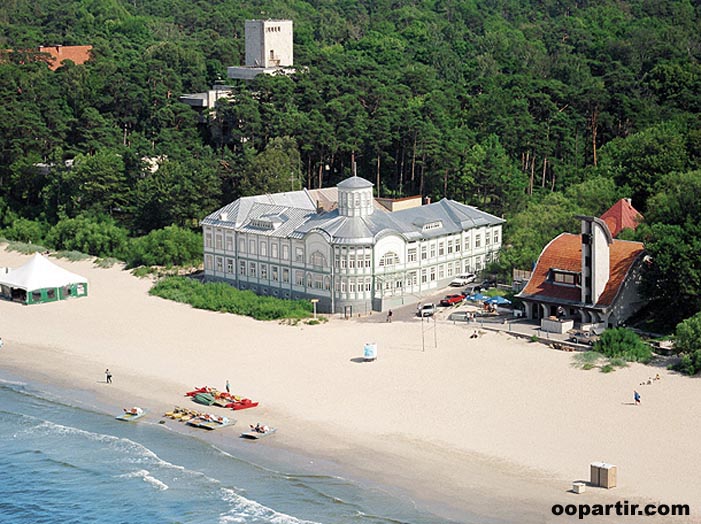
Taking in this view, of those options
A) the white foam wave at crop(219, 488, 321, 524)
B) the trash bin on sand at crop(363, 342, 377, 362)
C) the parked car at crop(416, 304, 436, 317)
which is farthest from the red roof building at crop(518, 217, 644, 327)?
the white foam wave at crop(219, 488, 321, 524)

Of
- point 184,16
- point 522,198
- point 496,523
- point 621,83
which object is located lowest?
point 496,523

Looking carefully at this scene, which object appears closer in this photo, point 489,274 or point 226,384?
point 226,384

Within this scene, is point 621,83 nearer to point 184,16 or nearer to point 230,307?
point 230,307

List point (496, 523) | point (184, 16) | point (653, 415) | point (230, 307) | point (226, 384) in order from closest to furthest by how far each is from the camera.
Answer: point (496, 523) < point (653, 415) < point (226, 384) < point (230, 307) < point (184, 16)

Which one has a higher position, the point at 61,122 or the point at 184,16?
the point at 184,16

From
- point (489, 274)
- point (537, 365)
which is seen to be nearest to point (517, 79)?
point (489, 274)

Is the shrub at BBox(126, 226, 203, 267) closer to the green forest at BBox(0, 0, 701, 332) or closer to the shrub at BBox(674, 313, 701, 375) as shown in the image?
the green forest at BBox(0, 0, 701, 332)
